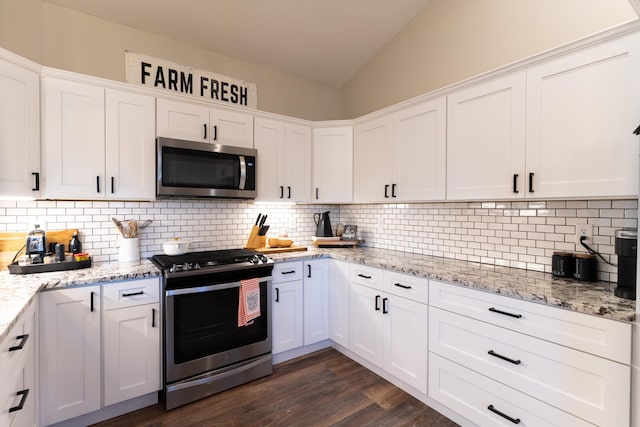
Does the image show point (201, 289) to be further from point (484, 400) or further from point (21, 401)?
point (484, 400)

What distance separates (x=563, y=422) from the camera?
4.91ft

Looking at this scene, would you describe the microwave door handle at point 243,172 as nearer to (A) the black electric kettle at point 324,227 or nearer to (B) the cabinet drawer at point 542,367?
(A) the black electric kettle at point 324,227

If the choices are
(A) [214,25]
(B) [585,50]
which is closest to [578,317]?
(B) [585,50]

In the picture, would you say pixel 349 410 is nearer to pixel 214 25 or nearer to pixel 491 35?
pixel 491 35

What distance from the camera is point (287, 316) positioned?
110 inches

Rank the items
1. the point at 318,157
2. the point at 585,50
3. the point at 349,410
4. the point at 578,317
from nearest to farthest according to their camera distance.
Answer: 1. the point at 578,317
2. the point at 585,50
3. the point at 349,410
4. the point at 318,157

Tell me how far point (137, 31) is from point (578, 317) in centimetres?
366

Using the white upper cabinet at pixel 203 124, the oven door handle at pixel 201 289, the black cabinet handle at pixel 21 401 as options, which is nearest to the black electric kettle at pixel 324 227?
the white upper cabinet at pixel 203 124

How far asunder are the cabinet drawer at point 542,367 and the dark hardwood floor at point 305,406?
0.53m

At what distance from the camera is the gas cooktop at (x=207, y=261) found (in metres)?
2.20

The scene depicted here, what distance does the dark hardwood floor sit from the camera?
2027 millimetres

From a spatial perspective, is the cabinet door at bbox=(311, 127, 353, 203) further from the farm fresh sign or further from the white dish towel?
the white dish towel

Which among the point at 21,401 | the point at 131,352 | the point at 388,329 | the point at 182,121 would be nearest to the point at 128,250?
the point at 131,352

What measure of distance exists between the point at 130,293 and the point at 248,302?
2.69 ft
